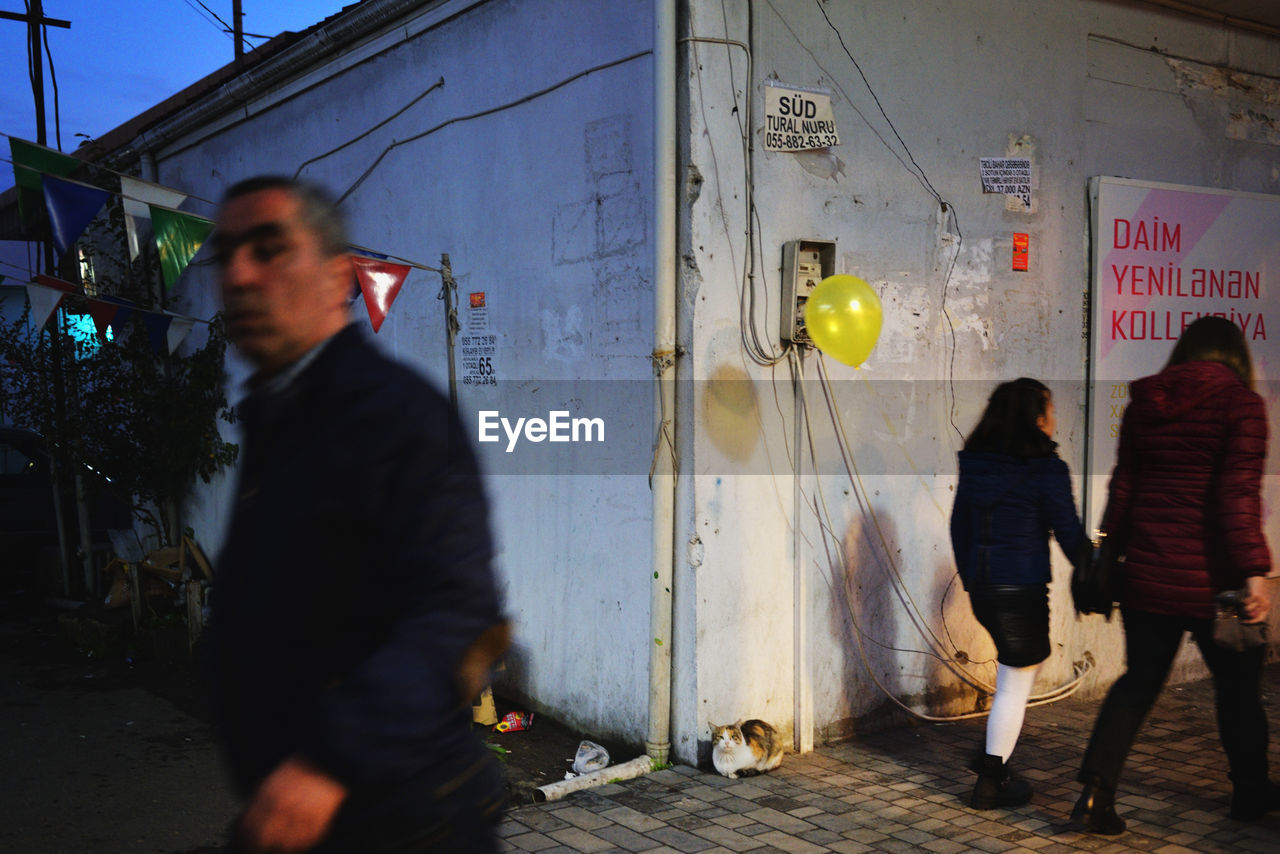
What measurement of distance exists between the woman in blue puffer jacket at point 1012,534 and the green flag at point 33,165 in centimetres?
559

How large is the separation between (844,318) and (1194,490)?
1.58 metres

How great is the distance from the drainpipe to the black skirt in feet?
4.81

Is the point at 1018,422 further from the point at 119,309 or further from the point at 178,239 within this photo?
the point at 119,309

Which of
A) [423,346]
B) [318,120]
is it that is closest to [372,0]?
[318,120]

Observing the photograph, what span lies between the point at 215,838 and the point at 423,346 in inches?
132

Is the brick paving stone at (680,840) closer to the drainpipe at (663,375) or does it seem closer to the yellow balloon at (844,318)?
the drainpipe at (663,375)

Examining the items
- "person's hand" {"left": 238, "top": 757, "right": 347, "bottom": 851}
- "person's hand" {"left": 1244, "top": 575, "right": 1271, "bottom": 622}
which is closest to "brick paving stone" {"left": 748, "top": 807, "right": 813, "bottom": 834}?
"person's hand" {"left": 1244, "top": 575, "right": 1271, "bottom": 622}

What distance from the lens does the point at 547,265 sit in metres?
5.90

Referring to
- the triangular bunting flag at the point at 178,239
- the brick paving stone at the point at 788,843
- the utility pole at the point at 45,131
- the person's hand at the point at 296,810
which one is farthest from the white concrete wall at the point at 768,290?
the utility pole at the point at 45,131

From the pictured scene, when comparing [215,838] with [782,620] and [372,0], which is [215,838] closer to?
[782,620]

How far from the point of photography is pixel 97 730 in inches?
248

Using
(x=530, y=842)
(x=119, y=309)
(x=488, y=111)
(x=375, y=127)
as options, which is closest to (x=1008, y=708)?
(x=530, y=842)

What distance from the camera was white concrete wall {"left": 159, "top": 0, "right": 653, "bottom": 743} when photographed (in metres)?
5.33

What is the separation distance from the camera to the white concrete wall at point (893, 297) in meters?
5.04
